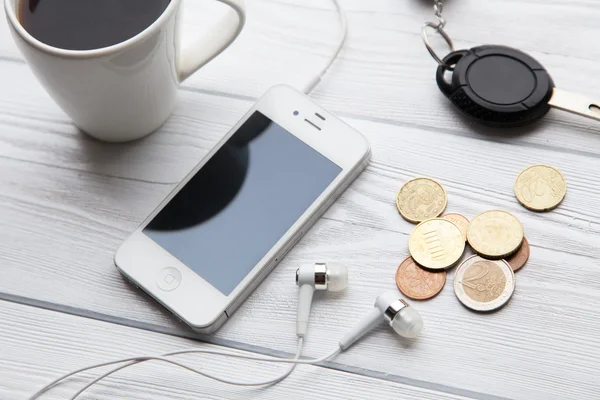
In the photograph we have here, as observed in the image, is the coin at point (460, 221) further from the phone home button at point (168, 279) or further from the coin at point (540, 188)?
the phone home button at point (168, 279)

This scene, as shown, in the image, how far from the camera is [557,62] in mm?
760

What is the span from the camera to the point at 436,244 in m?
0.69

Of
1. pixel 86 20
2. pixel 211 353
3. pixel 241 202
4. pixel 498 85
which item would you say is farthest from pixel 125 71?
pixel 498 85

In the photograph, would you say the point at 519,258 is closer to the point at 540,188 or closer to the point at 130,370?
the point at 540,188

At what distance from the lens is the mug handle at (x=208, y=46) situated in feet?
2.28

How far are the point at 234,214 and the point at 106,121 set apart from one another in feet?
0.52

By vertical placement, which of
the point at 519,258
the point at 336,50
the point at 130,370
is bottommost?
the point at 130,370

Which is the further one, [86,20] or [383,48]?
[383,48]

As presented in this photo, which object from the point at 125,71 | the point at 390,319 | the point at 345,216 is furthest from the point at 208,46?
the point at 390,319

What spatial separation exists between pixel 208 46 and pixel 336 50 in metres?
0.15

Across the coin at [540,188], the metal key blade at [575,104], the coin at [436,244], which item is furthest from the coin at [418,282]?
the metal key blade at [575,104]

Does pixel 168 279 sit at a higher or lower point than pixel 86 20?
lower

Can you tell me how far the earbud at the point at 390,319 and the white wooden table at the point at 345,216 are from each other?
17 mm

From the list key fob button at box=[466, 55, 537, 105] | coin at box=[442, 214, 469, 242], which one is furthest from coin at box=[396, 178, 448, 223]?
key fob button at box=[466, 55, 537, 105]
